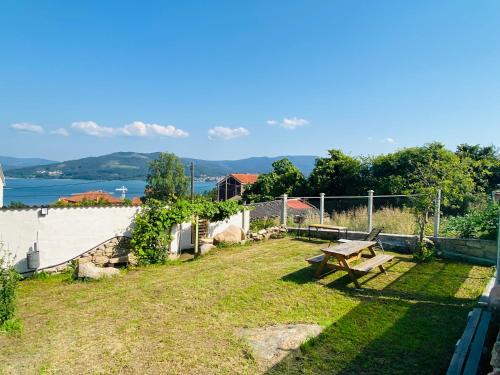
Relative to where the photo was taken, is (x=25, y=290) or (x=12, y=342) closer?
(x=12, y=342)

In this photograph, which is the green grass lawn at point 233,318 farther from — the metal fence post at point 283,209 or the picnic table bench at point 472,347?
the metal fence post at point 283,209

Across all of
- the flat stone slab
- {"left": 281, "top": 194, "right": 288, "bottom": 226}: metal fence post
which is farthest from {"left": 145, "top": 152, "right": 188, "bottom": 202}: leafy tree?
the flat stone slab

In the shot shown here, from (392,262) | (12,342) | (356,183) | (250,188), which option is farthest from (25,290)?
(250,188)

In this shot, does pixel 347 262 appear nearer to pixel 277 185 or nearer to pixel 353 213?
pixel 353 213

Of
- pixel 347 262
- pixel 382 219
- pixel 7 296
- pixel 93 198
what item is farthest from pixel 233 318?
pixel 93 198

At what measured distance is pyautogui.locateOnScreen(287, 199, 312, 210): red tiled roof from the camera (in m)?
13.2

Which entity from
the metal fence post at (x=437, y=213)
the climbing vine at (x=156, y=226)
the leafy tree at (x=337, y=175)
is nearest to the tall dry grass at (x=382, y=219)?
the metal fence post at (x=437, y=213)

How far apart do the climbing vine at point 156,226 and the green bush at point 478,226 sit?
7.45m

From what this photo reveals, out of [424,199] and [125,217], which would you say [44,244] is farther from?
[424,199]

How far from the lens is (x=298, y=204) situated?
44.3ft

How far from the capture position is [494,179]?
19.5 meters

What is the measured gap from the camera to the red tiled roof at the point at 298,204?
13188 millimetres

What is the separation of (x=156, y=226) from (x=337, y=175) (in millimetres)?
17064

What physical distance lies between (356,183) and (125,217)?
665 inches
